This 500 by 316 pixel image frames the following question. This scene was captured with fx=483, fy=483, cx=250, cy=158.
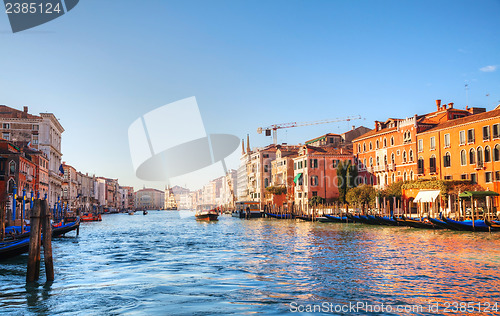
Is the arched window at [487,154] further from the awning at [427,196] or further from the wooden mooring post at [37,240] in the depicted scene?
the wooden mooring post at [37,240]

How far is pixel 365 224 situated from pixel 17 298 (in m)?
28.2

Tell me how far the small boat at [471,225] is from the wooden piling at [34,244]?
20956mm

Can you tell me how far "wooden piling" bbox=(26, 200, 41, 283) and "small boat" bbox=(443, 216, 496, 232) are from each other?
2096cm

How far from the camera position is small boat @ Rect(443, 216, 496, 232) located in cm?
2391

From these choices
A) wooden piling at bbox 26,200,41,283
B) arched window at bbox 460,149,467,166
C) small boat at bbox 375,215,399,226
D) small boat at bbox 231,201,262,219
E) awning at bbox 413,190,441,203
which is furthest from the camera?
small boat at bbox 231,201,262,219

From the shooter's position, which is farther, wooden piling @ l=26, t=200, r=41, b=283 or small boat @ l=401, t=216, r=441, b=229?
small boat @ l=401, t=216, r=441, b=229

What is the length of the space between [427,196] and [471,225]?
887cm

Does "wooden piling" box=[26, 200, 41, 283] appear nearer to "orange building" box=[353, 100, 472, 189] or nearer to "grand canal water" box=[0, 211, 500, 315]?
"grand canal water" box=[0, 211, 500, 315]

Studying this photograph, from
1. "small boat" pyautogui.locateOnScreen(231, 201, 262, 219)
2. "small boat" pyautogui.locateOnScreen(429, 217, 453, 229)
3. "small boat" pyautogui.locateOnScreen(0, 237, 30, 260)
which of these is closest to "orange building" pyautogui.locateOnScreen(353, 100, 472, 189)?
"small boat" pyautogui.locateOnScreen(429, 217, 453, 229)

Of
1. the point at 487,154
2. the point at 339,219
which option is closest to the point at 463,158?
the point at 487,154

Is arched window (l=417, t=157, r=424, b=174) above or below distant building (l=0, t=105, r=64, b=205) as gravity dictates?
below

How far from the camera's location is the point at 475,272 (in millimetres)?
11812

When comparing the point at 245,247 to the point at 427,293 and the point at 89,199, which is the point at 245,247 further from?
the point at 89,199

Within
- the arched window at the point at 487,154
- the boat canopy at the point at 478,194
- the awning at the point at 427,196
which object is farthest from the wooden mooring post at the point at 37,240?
the arched window at the point at 487,154
